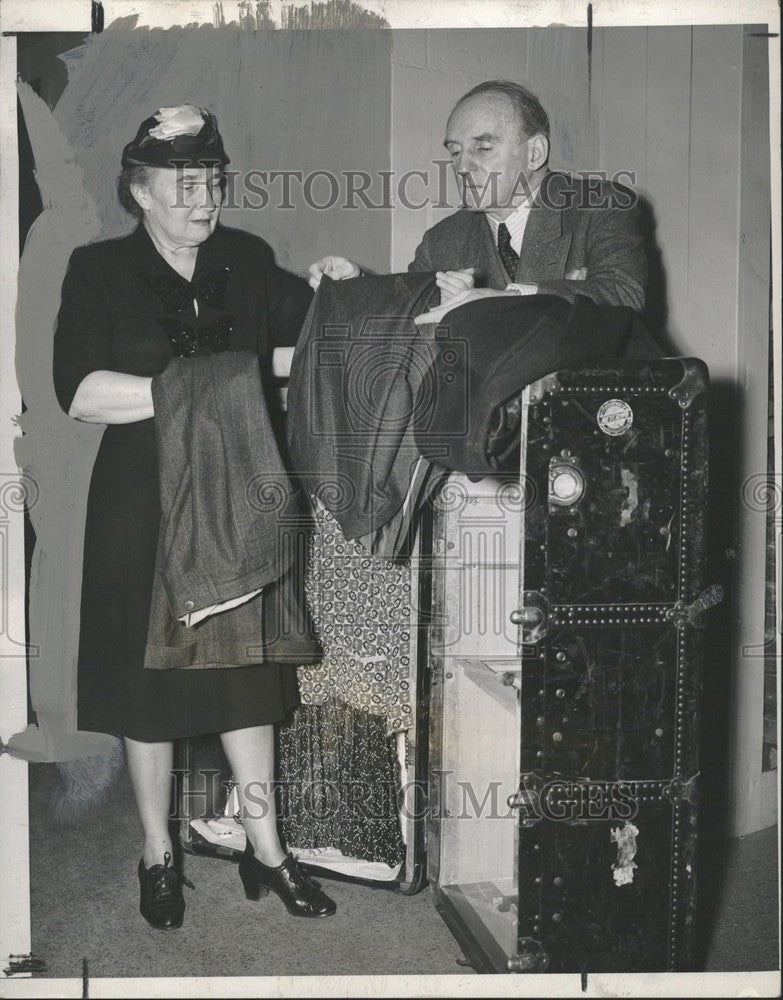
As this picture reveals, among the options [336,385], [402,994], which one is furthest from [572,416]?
[402,994]

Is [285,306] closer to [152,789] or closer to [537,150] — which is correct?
[537,150]

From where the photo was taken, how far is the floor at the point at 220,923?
1975mm

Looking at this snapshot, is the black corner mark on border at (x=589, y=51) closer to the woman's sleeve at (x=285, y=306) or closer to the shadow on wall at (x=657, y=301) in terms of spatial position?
the shadow on wall at (x=657, y=301)

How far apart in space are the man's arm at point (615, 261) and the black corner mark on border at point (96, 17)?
3.57 feet

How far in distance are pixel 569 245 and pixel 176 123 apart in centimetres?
87

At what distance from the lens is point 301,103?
2180 millimetres

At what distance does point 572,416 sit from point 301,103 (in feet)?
3.51

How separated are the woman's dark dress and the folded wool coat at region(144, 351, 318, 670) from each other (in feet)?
0.44

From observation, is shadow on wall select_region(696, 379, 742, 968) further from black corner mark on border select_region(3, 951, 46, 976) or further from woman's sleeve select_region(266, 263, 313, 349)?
black corner mark on border select_region(3, 951, 46, 976)

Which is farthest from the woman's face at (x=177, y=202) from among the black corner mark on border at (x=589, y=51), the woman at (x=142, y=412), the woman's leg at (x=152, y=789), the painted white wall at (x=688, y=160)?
the woman's leg at (x=152, y=789)

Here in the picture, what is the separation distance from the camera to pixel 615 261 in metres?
1.92

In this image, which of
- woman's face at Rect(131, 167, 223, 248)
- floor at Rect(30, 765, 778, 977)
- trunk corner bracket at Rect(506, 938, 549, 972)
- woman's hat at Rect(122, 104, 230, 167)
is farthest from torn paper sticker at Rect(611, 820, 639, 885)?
woman's hat at Rect(122, 104, 230, 167)

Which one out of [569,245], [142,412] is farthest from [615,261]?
[142,412]

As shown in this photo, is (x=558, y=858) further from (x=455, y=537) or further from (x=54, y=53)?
(x=54, y=53)
